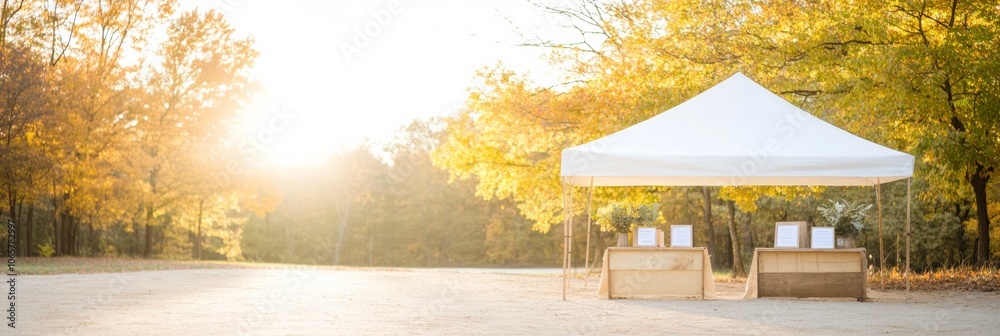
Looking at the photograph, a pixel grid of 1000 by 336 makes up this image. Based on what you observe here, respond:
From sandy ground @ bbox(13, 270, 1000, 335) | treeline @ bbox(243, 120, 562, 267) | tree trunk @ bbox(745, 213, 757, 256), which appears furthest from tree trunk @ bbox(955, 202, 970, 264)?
treeline @ bbox(243, 120, 562, 267)

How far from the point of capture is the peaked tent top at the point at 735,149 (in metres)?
11.7

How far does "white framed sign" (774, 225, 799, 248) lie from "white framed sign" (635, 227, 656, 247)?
4.94 ft

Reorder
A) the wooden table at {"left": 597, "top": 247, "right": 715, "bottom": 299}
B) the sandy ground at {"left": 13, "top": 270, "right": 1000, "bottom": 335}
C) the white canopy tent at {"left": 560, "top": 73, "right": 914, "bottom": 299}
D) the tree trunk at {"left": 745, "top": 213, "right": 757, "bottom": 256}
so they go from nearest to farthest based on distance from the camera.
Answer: the sandy ground at {"left": 13, "top": 270, "right": 1000, "bottom": 335}, the white canopy tent at {"left": 560, "top": 73, "right": 914, "bottom": 299}, the wooden table at {"left": 597, "top": 247, "right": 715, "bottom": 299}, the tree trunk at {"left": 745, "top": 213, "right": 757, "bottom": 256}

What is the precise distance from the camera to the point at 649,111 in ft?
57.6

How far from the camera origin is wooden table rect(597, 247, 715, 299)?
40.3ft

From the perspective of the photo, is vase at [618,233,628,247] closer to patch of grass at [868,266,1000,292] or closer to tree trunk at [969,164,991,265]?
patch of grass at [868,266,1000,292]

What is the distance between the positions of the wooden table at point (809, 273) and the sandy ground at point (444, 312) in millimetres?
206

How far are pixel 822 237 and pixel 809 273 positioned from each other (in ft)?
1.59

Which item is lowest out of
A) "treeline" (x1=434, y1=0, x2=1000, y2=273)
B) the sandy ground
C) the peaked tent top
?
the sandy ground

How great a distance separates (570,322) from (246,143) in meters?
25.5

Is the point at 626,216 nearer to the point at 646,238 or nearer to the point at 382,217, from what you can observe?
the point at 646,238

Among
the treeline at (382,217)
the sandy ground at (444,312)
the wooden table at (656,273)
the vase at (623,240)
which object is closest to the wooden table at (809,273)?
the sandy ground at (444,312)

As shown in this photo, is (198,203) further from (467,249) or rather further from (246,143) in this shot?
(467,249)

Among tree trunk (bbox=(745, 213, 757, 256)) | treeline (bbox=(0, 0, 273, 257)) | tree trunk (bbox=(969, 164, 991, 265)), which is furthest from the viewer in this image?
tree trunk (bbox=(745, 213, 757, 256))
